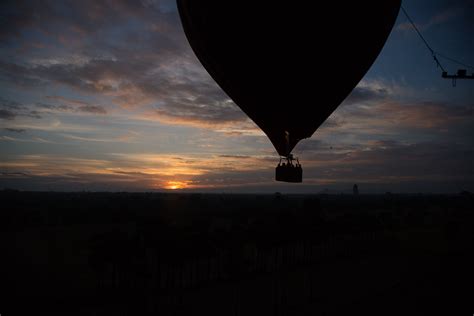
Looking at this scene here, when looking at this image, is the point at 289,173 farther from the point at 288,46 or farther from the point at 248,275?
the point at 248,275

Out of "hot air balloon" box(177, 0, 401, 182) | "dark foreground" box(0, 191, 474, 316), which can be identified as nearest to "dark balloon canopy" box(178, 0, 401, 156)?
"hot air balloon" box(177, 0, 401, 182)

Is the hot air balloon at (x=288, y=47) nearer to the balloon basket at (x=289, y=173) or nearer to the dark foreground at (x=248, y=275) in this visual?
the balloon basket at (x=289, y=173)

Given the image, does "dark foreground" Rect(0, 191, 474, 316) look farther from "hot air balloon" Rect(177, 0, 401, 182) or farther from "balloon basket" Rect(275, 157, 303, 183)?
"hot air balloon" Rect(177, 0, 401, 182)

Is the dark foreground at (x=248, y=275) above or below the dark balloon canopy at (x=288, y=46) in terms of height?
below

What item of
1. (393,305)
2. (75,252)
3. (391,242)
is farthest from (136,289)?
(391,242)

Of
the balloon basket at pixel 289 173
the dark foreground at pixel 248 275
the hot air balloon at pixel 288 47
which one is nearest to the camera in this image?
the hot air balloon at pixel 288 47

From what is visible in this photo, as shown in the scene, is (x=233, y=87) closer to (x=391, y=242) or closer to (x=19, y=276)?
(x=19, y=276)

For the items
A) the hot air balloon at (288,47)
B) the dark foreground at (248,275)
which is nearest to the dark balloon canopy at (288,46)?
the hot air balloon at (288,47)

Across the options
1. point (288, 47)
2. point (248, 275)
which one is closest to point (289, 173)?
point (288, 47)
